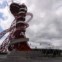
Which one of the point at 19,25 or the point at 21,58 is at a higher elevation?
the point at 19,25

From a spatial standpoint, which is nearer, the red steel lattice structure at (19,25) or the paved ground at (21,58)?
the paved ground at (21,58)

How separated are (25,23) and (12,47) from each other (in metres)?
7.83

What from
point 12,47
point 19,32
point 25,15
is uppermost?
point 25,15

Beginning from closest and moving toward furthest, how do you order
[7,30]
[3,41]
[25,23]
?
1. [25,23]
2. [7,30]
3. [3,41]

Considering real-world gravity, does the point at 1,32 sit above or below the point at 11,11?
below

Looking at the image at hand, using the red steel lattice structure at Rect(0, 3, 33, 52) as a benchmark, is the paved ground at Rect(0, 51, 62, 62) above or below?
below

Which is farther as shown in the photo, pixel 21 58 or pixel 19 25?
pixel 19 25

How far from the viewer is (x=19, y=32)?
62.9 meters

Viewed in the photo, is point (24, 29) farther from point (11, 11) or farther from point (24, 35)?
point (11, 11)

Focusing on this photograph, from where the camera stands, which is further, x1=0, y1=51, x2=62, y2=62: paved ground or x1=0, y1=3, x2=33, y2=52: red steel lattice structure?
x1=0, y1=3, x2=33, y2=52: red steel lattice structure

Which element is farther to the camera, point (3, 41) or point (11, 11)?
point (3, 41)

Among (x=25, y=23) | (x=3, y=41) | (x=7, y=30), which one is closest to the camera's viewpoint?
(x=25, y=23)

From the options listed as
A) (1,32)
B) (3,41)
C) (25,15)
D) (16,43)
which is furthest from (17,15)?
(3,41)

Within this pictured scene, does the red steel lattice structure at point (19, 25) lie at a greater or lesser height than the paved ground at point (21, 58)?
greater
